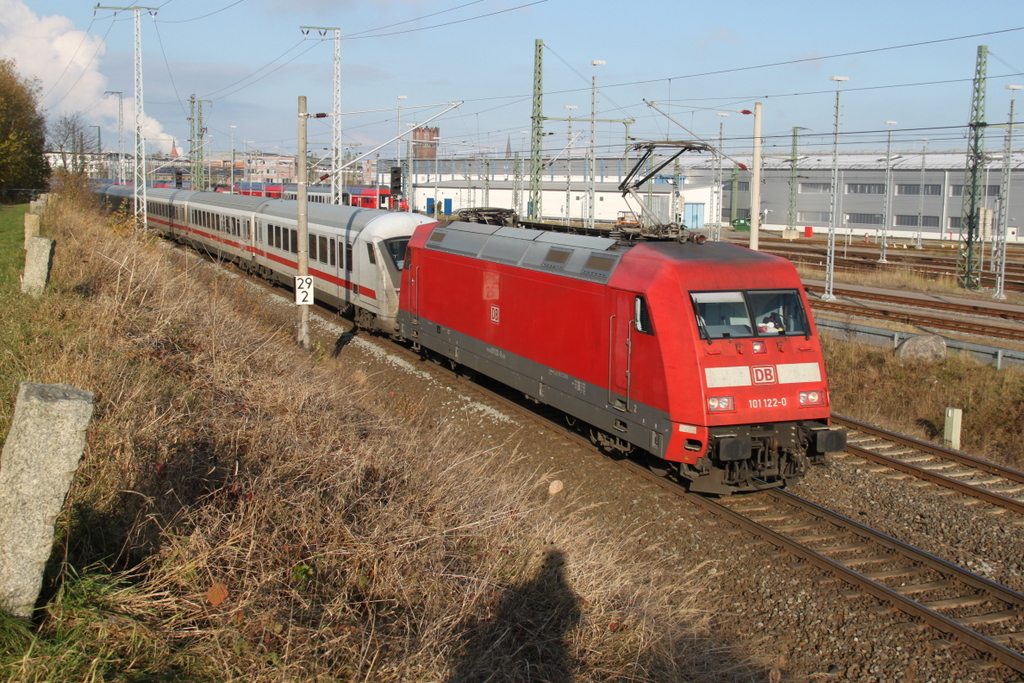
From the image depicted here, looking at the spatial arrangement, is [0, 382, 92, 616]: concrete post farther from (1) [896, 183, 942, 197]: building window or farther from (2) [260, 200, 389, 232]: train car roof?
(1) [896, 183, 942, 197]: building window

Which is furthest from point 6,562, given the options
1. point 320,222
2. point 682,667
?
point 320,222

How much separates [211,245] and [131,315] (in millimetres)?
23554

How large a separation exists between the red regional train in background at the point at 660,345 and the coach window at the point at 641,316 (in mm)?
21

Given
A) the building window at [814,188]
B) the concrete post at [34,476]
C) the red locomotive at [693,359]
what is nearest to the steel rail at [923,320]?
the red locomotive at [693,359]

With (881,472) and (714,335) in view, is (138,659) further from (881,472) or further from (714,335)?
(881,472)

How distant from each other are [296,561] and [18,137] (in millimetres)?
44730

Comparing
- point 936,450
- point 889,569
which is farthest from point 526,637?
point 936,450

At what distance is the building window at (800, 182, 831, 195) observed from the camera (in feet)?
223

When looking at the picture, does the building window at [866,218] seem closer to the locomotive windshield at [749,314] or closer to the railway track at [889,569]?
the locomotive windshield at [749,314]

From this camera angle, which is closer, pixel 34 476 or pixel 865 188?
pixel 34 476

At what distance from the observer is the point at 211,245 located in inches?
1281

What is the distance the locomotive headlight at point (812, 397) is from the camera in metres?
9.19

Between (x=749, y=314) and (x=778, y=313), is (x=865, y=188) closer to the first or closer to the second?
(x=778, y=313)

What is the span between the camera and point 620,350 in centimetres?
984
